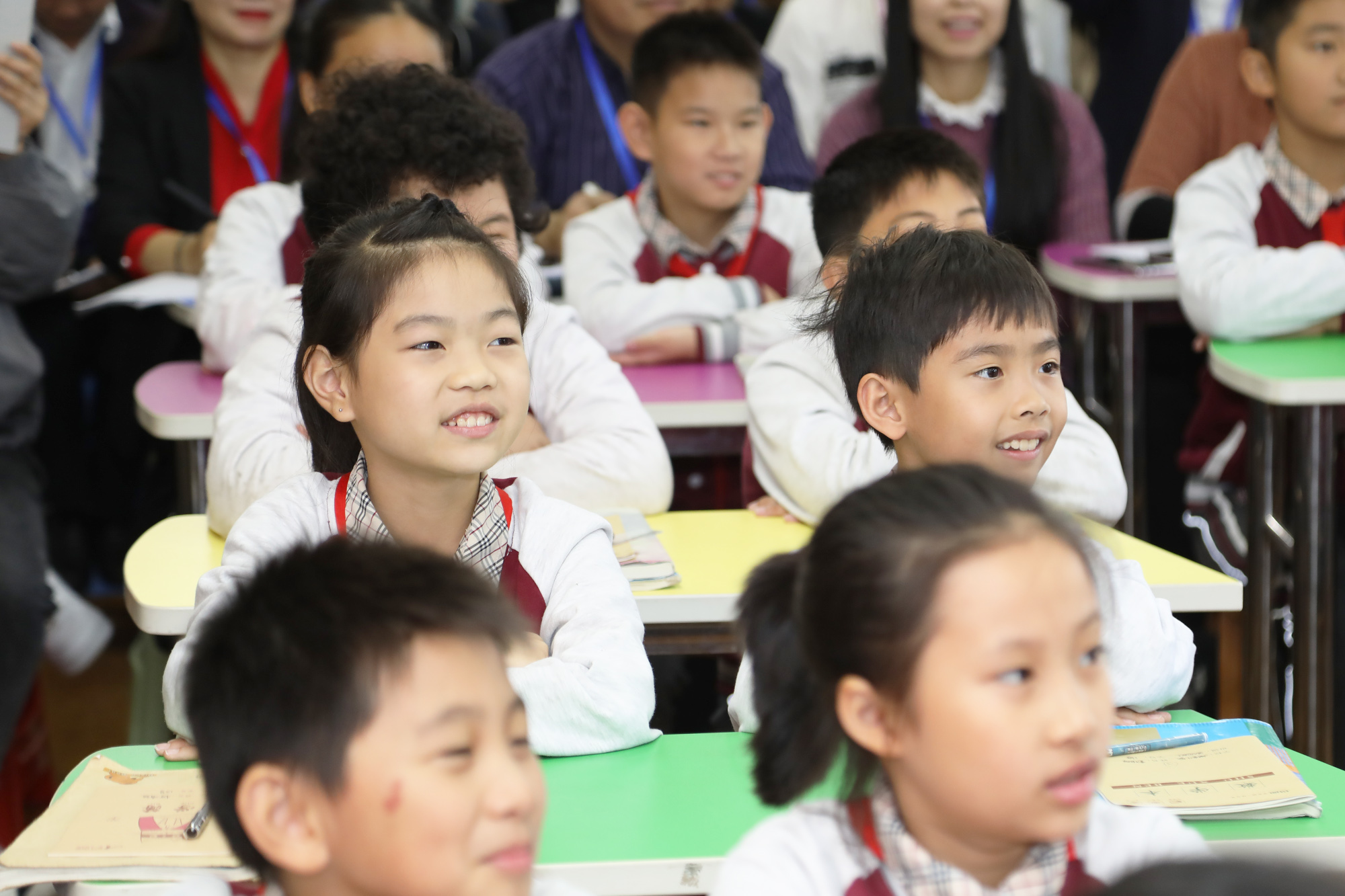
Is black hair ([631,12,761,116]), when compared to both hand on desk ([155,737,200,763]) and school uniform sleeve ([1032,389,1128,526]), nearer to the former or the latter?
school uniform sleeve ([1032,389,1128,526])

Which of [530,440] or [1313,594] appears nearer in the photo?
[530,440]

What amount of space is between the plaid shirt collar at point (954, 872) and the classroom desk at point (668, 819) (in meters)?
0.11

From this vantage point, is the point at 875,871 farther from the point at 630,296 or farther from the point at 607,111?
the point at 607,111

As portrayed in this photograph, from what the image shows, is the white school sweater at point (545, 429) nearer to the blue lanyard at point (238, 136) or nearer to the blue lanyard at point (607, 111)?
the blue lanyard at point (238, 136)

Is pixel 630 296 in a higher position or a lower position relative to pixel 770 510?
higher

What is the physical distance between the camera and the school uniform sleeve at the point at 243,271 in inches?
105

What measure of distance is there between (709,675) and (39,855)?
1.51 meters

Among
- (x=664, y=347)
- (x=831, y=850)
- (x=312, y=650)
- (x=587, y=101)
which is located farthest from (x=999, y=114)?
(x=312, y=650)

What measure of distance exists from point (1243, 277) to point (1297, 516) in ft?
1.66

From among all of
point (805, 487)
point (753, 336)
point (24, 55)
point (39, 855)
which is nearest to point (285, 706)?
point (39, 855)

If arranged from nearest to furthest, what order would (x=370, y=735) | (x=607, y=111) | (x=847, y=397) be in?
(x=370, y=735), (x=847, y=397), (x=607, y=111)

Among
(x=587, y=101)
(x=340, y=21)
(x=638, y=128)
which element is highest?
(x=340, y=21)

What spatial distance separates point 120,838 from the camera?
1261 millimetres

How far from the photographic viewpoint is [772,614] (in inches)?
45.8
